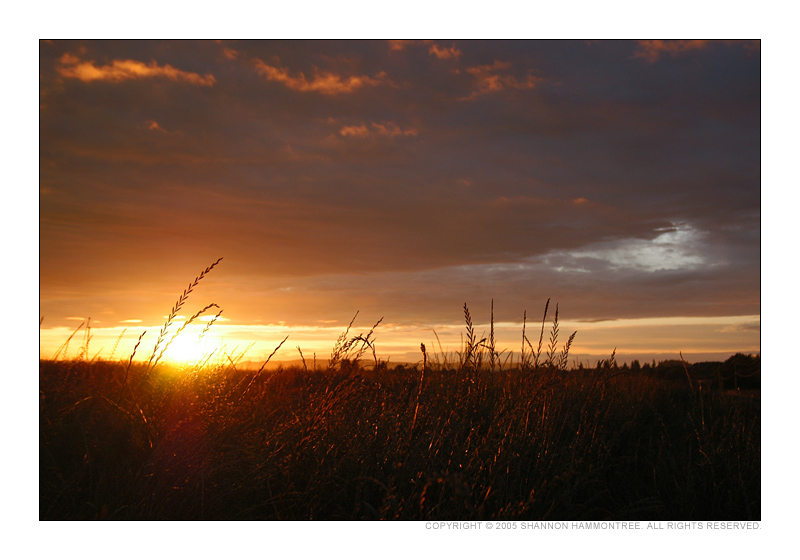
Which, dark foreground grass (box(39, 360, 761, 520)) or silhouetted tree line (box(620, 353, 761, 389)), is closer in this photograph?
dark foreground grass (box(39, 360, 761, 520))

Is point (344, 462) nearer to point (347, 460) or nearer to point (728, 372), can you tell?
point (347, 460)

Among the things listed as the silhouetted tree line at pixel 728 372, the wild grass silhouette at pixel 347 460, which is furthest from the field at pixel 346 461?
the silhouetted tree line at pixel 728 372

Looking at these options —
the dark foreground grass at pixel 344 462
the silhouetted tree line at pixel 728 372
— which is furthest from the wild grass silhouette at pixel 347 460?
the silhouetted tree line at pixel 728 372

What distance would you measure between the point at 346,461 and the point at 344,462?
0.01m

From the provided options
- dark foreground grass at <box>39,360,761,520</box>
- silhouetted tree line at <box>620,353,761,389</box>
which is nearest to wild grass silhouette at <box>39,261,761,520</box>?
dark foreground grass at <box>39,360,761,520</box>

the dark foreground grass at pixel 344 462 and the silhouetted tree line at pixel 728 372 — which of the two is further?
the silhouetted tree line at pixel 728 372

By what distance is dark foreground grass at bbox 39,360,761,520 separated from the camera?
2057mm

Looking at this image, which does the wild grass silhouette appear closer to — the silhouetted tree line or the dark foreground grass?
the dark foreground grass

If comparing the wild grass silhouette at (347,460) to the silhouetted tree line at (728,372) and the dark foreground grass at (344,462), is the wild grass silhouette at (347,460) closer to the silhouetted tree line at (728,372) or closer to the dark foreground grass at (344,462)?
the dark foreground grass at (344,462)

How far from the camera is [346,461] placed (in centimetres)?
225

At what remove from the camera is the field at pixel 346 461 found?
2.06 meters
